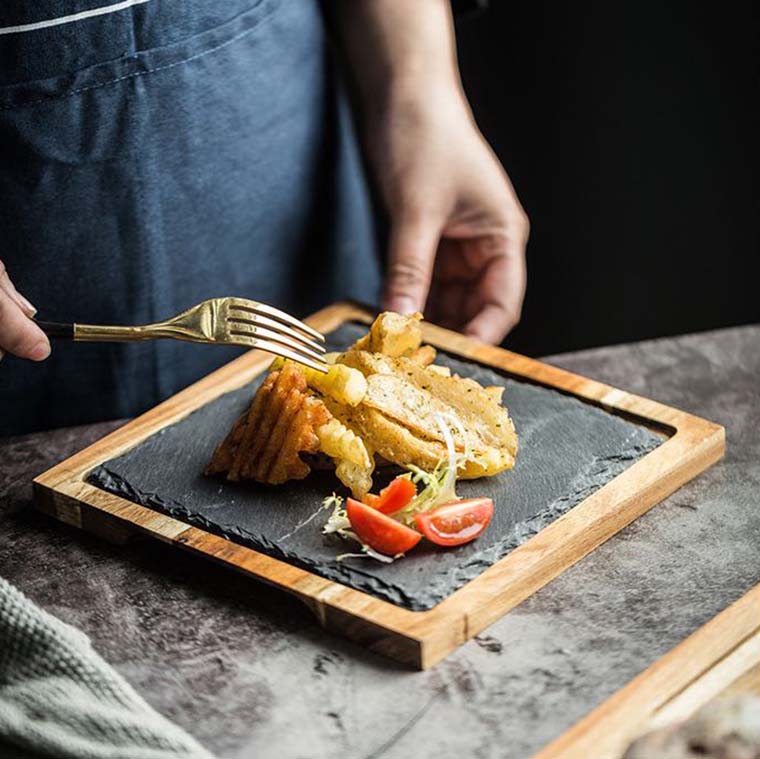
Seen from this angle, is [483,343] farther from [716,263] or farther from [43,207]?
[716,263]

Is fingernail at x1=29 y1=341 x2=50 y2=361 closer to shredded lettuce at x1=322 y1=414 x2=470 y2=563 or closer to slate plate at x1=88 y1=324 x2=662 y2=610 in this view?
slate plate at x1=88 y1=324 x2=662 y2=610

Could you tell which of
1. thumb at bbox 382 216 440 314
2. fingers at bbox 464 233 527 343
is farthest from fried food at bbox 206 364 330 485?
fingers at bbox 464 233 527 343

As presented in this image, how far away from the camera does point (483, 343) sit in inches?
110

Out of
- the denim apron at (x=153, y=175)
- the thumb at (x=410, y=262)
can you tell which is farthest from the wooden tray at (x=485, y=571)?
the denim apron at (x=153, y=175)

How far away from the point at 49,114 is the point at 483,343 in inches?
35.7

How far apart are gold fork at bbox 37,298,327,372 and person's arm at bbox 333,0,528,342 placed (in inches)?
19.4

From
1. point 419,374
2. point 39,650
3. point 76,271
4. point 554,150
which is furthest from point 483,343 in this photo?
point 554,150

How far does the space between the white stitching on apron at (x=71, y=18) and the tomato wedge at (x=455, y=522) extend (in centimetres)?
110

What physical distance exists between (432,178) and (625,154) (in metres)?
1.65

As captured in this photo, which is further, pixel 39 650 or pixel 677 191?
pixel 677 191

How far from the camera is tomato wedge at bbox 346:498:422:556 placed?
2.00 metres

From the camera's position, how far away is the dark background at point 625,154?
14.0 ft

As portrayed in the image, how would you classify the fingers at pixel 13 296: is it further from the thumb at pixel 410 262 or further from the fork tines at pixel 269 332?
the thumb at pixel 410 262

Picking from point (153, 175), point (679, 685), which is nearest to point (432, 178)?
point (153, 175)
